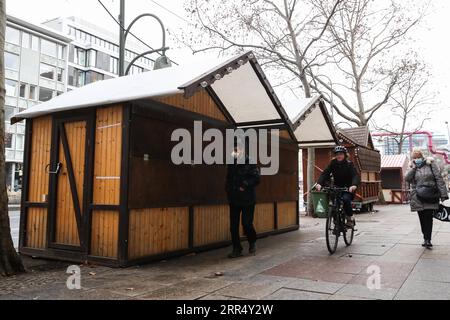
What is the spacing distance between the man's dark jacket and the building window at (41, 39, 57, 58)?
159ft

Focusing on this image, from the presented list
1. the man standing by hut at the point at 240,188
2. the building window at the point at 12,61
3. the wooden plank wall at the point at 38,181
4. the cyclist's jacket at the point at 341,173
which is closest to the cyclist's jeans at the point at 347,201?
the cyclist's jacket at the point at 341,173

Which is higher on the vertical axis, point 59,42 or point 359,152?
point 59,42

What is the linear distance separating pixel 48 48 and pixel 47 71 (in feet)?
8.87

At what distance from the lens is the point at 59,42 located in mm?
50375

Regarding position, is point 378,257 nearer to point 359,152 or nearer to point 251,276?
point 251,276

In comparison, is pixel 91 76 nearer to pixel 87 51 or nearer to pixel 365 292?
pixel 87 51

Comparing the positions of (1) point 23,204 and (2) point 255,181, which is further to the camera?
(1) point 23,204

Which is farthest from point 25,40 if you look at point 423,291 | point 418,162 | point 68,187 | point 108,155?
point 423,291

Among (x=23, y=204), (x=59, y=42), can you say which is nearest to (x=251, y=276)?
(x=23, y=204)

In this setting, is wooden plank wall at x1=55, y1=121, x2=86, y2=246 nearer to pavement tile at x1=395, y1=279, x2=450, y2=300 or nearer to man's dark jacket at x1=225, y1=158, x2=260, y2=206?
man's dark jacket at x1=225, y1=158, x2=260, y2=206

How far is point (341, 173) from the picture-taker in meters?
7.83

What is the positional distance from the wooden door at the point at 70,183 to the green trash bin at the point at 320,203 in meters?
10.6

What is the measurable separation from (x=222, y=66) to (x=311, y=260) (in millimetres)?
3398
